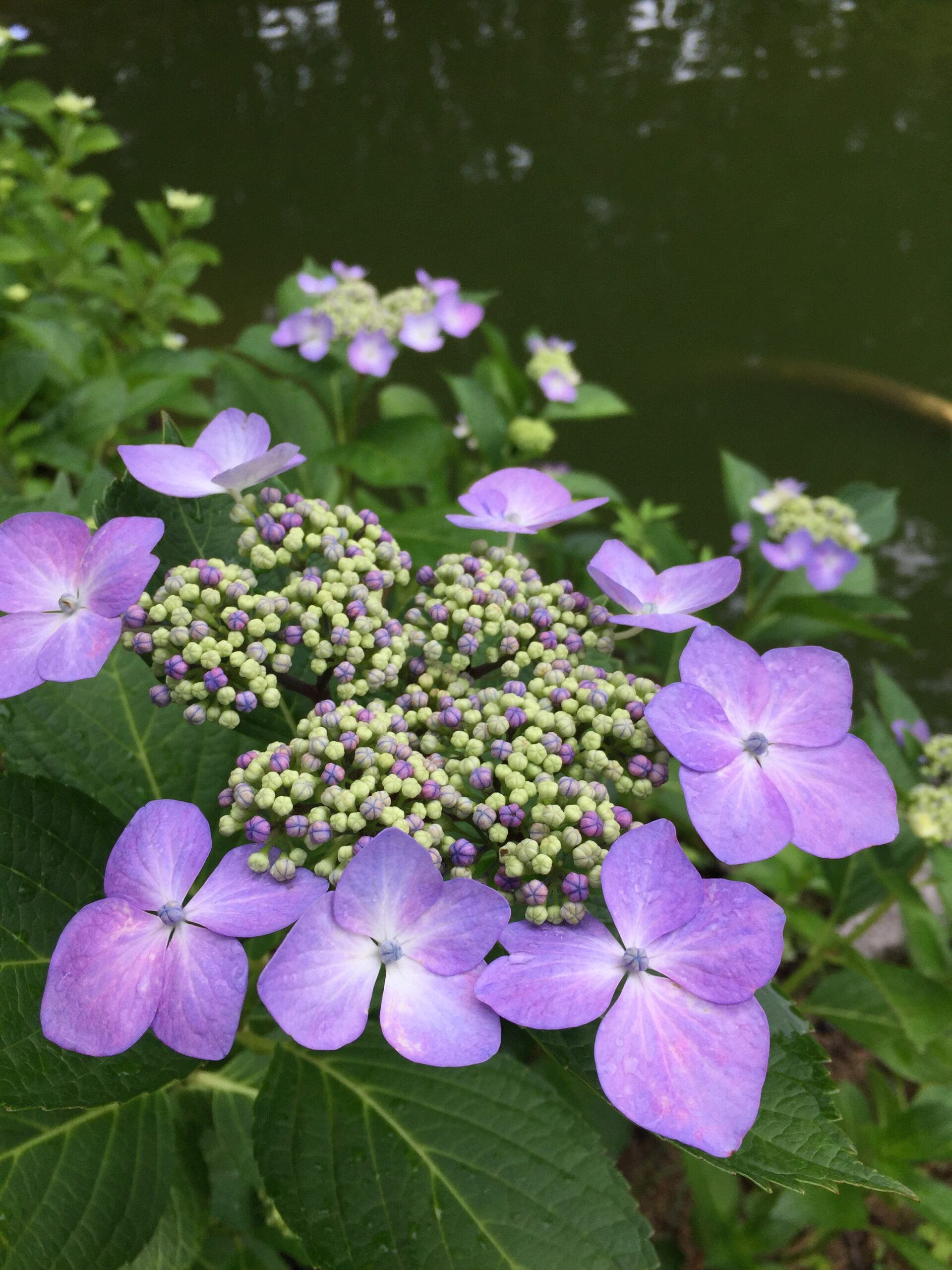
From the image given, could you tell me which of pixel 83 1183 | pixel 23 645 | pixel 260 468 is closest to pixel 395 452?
pixel 260 468

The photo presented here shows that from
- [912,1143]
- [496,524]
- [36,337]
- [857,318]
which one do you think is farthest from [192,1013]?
[857,318]

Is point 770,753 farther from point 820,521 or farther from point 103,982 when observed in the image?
point 820,521

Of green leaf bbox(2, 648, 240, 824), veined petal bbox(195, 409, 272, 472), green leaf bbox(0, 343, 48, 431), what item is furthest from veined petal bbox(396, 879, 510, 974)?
green leaf bbox(0, 343, 48, 431)

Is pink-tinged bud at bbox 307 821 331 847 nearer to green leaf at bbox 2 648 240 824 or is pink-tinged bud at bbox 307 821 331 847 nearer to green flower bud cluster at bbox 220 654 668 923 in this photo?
green flower bud cluster at bbox 220 654 668 923

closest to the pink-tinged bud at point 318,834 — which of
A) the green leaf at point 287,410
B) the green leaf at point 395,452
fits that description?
the green leaf at point 287,410

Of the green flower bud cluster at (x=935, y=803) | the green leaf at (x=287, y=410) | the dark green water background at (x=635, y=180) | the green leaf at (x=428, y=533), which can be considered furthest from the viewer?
the dark green water background at (x=635, y=180)

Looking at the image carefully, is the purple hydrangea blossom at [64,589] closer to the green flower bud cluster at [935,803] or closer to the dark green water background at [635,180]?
the green flower bud cluster at [935,803]
